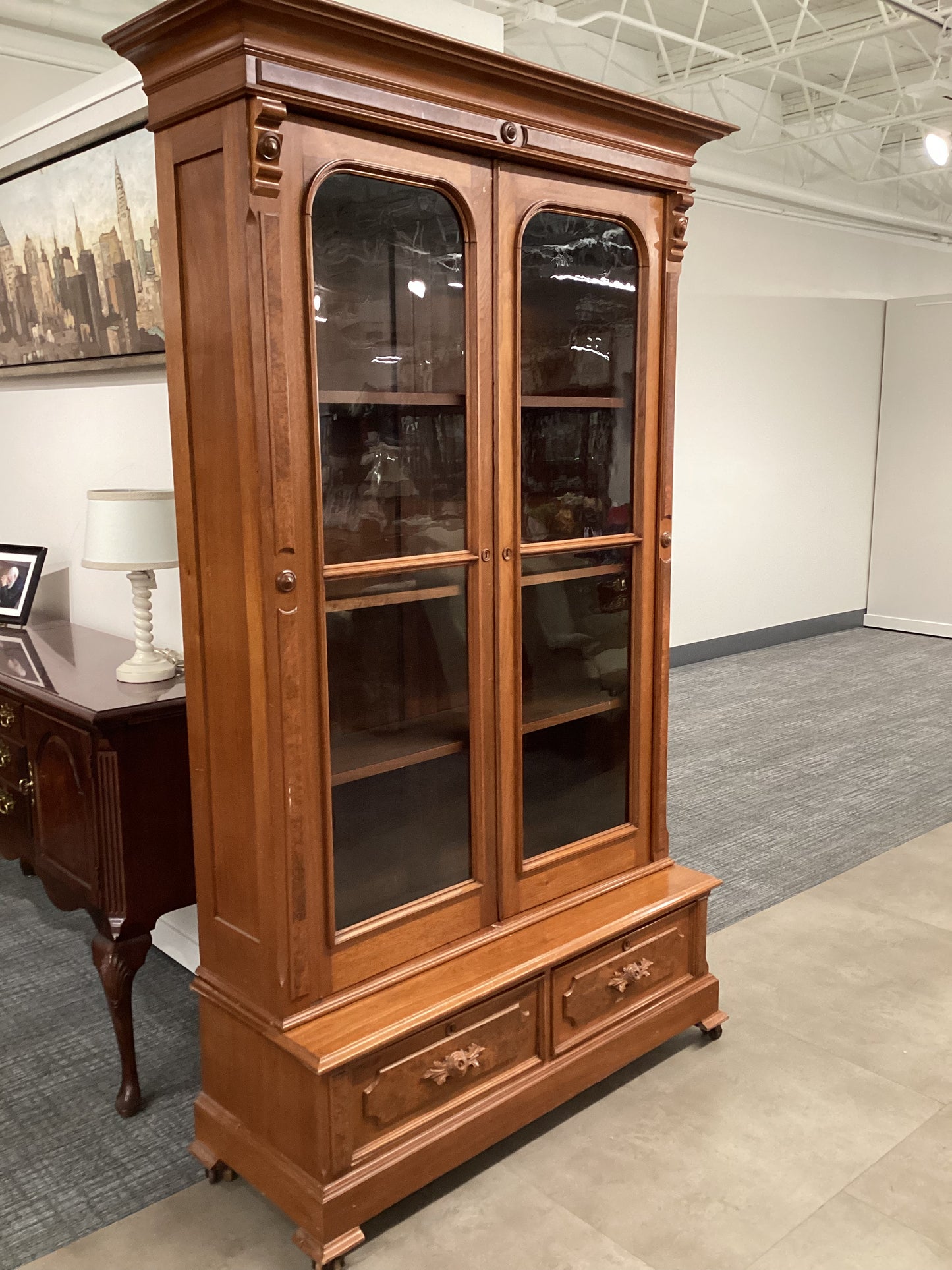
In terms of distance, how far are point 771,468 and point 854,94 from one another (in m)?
2.76

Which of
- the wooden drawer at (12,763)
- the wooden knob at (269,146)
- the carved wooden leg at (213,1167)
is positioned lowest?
the carved wooden leg at (213,1167)

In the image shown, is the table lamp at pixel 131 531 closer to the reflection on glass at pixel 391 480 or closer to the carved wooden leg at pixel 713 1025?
the reflection on glass at pixel 391 480

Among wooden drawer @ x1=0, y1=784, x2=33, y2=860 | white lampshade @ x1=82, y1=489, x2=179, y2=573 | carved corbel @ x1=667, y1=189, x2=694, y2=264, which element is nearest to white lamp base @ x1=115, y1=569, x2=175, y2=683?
white lampshade @ x1=82, y1=489, x2=179, y2=573

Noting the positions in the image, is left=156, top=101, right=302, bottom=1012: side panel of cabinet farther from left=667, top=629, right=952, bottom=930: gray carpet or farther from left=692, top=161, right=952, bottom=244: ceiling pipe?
left=692, top=161, right=952, bottom=244: ceiling pipe

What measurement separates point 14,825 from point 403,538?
1.51 metres

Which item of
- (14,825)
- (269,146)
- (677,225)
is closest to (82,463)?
(14,825)

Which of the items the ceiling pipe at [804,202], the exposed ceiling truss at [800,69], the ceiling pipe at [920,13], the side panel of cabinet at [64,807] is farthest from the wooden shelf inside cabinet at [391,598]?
the ceiling pipe at [804,202]

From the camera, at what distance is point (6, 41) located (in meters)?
4.27

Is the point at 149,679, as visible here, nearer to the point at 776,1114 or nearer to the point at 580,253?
the point at 580,253

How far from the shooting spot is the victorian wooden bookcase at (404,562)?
1905 millimetres

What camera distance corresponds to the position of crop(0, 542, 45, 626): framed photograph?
349 centimetres

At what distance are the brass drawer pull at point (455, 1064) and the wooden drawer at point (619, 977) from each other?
24 centimetres

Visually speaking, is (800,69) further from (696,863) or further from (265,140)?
(265,140)

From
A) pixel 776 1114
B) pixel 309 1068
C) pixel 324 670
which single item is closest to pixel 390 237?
pixel 324 670
